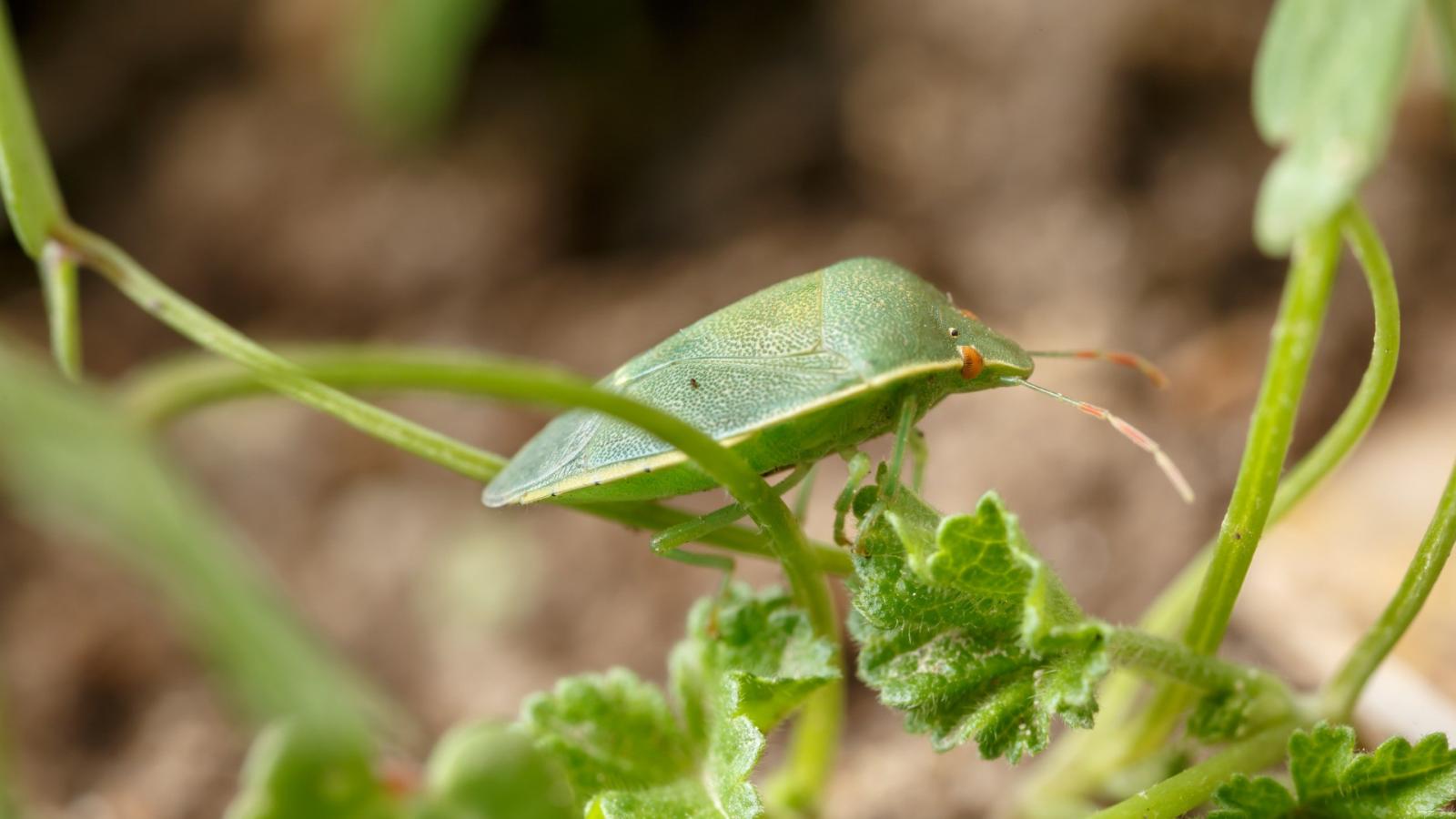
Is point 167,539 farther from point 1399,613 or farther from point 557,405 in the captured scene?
point 1399,613

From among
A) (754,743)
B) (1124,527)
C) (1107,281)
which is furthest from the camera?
(1107,281)

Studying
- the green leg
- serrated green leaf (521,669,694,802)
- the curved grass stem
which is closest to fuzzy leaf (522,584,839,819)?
serrated green leaf (521,669,694,802)

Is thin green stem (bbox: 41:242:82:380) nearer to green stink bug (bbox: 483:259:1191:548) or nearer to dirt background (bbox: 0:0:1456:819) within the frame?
green stink bug (bbox: 483:259:1191:548)

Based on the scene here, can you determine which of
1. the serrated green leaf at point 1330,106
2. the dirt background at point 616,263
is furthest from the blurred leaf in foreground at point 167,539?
the dirt background at point 616,263

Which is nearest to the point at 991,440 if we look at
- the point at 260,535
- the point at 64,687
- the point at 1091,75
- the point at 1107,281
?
the point at 1107,281

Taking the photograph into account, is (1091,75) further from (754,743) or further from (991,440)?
(754,743)

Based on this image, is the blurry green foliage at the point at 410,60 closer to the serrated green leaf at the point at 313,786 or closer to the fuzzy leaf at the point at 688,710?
the fuzzy leaf at the point at 688,710
